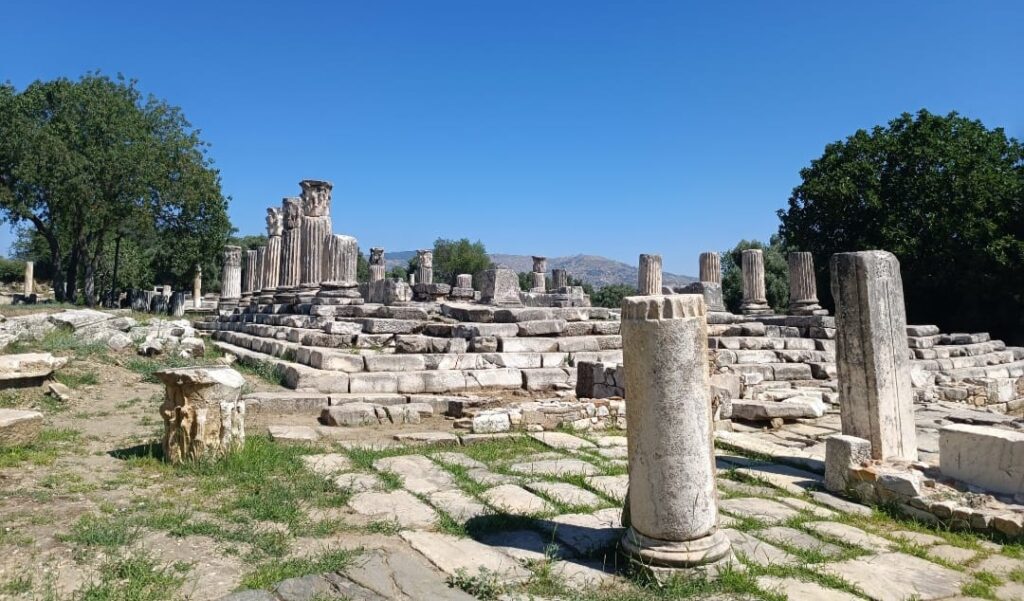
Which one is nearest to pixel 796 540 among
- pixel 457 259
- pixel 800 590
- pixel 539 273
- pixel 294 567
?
pixel 800 590

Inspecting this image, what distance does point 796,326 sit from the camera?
1706cm

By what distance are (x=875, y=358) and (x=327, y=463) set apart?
535 cm

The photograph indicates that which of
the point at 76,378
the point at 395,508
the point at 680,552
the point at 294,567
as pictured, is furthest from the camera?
the point at 76,378

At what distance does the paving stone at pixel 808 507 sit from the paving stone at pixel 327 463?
3810 millimetres

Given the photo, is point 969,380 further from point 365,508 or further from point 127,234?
point 127,234

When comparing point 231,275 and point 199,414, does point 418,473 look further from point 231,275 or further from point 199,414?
point 231,275

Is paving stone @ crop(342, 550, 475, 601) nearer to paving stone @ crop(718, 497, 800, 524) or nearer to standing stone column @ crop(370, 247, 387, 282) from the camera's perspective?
paving stone @ crop(718, 497, 800, 524)

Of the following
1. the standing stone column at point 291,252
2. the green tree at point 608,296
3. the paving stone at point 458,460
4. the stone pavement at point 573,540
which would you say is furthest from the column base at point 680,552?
the green tree at point 608,296

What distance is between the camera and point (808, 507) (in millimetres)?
5098

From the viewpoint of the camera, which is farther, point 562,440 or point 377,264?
point 377,264

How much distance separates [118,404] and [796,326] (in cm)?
1568

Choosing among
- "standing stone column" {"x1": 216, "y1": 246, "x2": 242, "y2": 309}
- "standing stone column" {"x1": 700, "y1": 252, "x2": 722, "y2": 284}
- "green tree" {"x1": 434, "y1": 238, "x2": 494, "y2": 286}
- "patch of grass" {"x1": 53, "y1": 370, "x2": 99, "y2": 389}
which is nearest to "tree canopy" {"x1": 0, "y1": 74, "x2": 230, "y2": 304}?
"standing stone column" {"x1": 216, "y1": 246, "x2": 242, "y2": 309}

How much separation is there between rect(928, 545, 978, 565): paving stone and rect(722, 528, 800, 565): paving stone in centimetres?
110

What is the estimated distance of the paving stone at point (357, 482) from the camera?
16.7 ft
